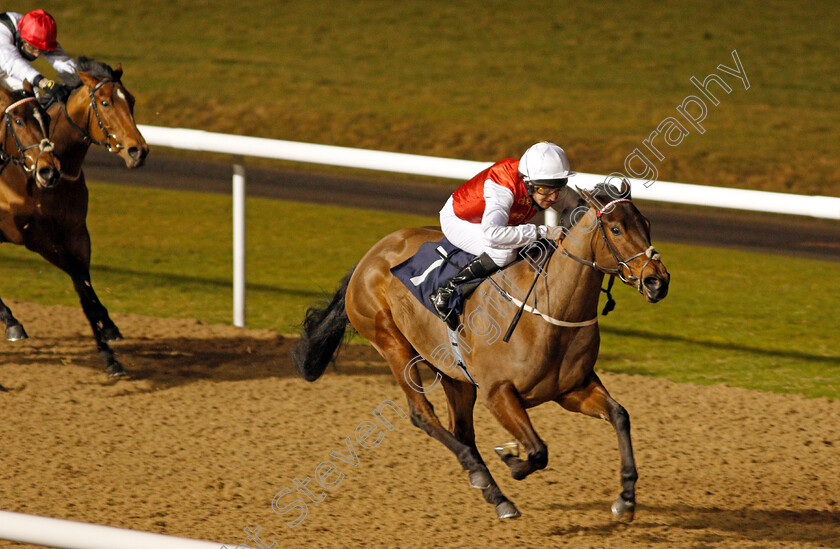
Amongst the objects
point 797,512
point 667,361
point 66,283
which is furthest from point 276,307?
point 797,512

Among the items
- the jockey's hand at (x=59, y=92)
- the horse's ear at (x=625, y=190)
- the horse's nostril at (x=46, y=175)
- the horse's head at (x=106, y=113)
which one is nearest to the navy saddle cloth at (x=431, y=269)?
the horse's ear at (x=625, y=190)

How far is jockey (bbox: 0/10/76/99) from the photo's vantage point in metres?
6.48

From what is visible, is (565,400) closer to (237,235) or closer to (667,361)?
(667,361)

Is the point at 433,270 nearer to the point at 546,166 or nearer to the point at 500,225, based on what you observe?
the point at 500,225

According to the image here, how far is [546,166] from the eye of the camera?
4203mm

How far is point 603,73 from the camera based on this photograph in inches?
741

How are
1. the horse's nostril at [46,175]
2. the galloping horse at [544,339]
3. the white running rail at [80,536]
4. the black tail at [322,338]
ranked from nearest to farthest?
1. the white running rail at [80,536]
2. the galloping horse at [544,339]
3. the black tail at [322,338]
4. the horse's nostril at [46,175]

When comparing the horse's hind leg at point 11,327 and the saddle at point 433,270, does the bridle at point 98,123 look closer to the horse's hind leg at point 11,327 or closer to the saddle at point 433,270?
the horse's hind leg at point 11,327

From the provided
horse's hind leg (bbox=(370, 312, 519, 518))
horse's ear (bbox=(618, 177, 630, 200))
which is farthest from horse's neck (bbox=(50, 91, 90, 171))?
horse's ear (bbox=(618, 177, 630, 200))

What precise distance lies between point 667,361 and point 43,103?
402cm

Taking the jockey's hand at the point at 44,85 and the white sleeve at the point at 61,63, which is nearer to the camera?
the jockey's hand at the point at 44,85

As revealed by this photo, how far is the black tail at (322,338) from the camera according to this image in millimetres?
5285

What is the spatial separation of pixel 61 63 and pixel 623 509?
4348 mm

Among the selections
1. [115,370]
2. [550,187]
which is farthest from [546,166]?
[115,370]
